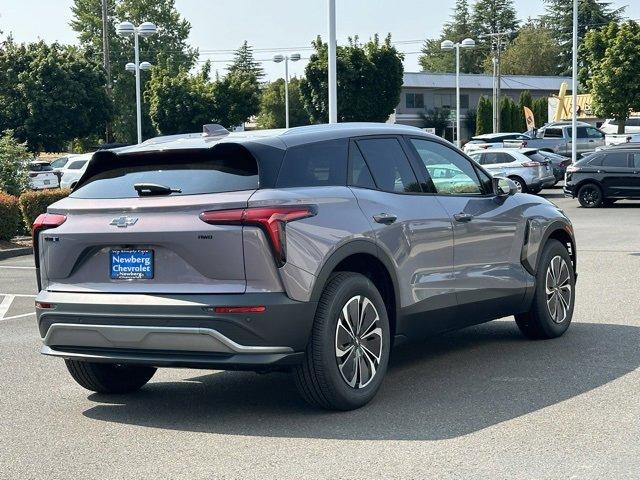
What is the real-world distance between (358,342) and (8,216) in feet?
57.2

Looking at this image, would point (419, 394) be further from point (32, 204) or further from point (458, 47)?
point (458, 47)

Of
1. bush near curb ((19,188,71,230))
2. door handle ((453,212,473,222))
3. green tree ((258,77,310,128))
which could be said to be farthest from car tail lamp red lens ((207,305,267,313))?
green tree ((258,77,310,128))

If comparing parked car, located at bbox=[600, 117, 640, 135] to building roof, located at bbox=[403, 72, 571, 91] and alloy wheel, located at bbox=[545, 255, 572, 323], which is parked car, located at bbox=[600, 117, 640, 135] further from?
alloy wheel, located at bbox=[545, 255, 572, 323]

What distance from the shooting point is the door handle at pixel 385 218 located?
714cm

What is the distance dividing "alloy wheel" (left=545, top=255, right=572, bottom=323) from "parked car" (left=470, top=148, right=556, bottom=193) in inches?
1007

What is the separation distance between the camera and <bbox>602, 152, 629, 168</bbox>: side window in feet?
97.5

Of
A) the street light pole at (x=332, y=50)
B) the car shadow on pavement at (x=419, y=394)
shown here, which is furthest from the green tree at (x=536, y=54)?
the car shadow on pavement at (x=419, y=394)

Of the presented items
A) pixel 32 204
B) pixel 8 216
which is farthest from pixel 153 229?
pixel 32 204

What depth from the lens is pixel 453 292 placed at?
788 cm

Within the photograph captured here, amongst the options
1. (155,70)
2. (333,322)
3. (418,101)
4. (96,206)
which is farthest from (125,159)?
(418,101)

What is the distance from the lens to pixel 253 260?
635 cm

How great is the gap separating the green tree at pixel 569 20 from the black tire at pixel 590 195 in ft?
300

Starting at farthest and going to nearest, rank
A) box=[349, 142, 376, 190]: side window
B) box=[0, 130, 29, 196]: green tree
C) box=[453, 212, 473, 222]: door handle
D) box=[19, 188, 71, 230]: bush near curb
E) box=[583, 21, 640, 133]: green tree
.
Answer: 1. box=[583, 21, 640, 133]: green tree
2. box=[0, 130, 29, 196]: green tree
3. box=[19, 188, 71, 230]: bush near curb
4. box=[453, 212, 473, 222]: door handle
5. box=[349, 142, 376, 190]: side window

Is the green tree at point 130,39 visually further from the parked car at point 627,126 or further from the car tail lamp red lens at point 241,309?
the car tail lamp red lens at point 241,309
